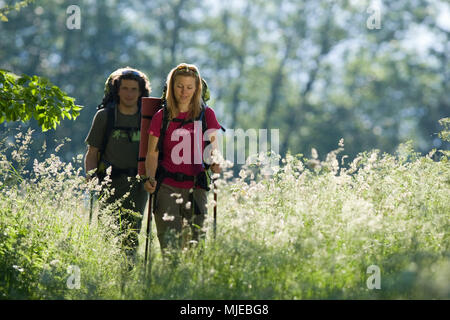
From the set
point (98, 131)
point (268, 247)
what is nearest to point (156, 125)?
point (98, 131)

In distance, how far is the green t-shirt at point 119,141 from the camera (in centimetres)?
697

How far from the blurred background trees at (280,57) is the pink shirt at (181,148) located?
107 feet

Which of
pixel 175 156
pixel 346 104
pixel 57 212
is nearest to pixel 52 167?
pixel 57 212

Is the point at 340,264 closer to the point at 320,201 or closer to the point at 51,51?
the point at 320,201

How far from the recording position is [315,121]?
41.1 m

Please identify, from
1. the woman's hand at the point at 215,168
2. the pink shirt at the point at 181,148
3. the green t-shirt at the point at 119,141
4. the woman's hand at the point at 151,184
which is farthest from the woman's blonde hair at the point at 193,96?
the green t-shirt at the point at 119,141

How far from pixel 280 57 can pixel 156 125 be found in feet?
131

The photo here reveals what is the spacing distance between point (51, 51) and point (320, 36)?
1746cm

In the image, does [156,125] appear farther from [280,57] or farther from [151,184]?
[280,57]

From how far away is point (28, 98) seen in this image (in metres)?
6.07

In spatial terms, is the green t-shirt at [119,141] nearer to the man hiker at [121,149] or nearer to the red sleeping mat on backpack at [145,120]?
the man hiker at [121,149]

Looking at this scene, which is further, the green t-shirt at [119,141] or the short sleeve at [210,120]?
the green t-shirt at [119,141]

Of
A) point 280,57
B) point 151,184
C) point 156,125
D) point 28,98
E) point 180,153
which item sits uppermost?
point 280,57

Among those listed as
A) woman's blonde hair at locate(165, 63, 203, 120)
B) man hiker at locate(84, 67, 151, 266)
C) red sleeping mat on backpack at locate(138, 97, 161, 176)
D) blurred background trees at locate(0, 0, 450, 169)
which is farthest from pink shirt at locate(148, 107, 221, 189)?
blurred background trees at locate(0, 0, 450, 169)
